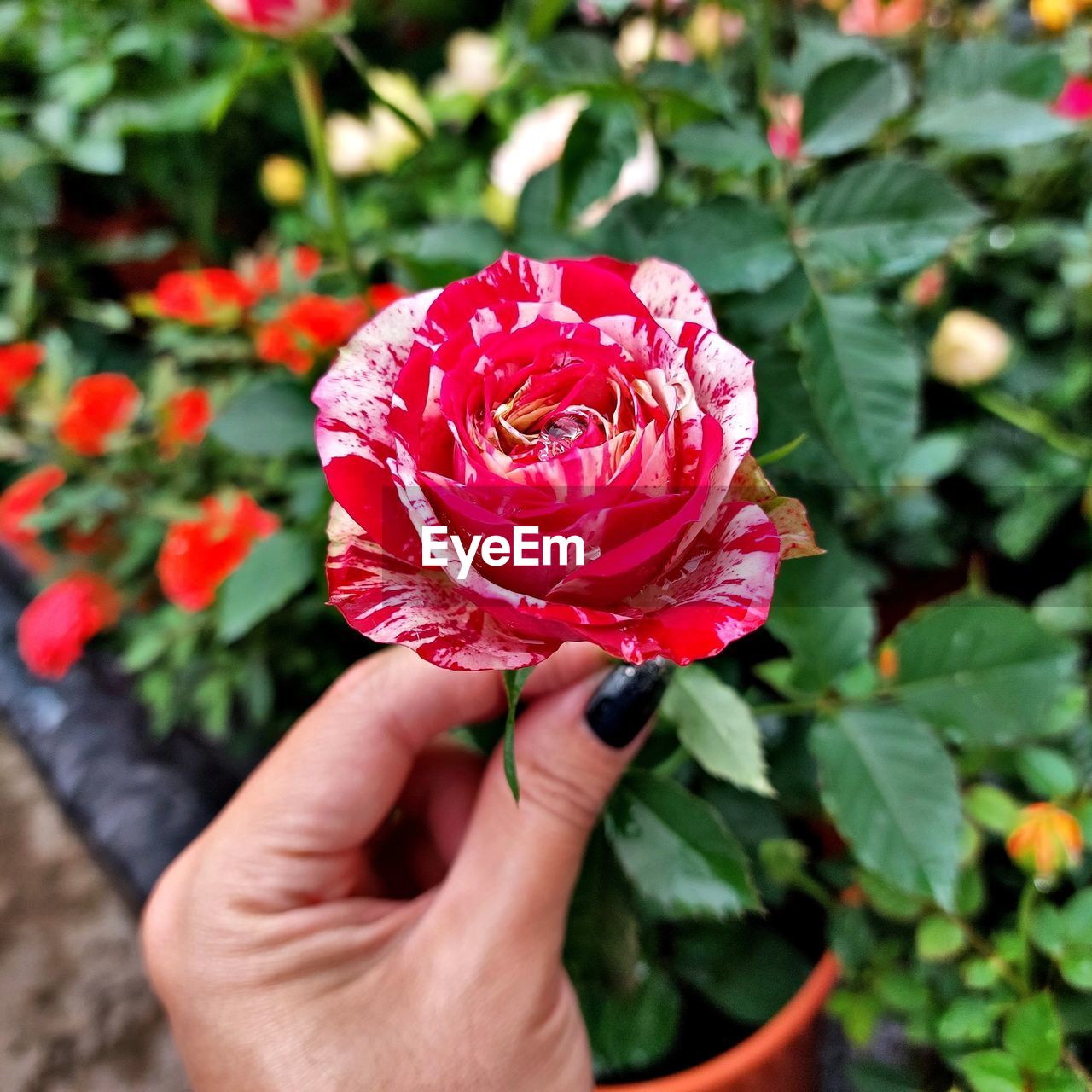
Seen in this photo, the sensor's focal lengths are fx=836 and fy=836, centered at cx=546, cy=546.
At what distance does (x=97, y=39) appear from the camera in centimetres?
73

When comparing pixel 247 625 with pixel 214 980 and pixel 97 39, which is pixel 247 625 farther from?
pixel 97 39

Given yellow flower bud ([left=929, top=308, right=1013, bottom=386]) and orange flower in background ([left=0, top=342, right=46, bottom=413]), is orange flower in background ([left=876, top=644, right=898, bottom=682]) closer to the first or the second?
yellow flower bud ([left=929, top=308, right=1013, bottom=386])

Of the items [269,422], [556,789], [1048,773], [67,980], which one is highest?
[269,422]

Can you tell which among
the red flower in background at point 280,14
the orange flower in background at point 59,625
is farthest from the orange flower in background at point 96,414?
the red flower in background at point 280,14

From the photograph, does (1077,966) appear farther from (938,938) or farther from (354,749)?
(354,749)

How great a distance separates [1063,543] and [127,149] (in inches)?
39.5

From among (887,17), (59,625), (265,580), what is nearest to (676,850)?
(265,580)

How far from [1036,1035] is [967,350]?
0.46 metres

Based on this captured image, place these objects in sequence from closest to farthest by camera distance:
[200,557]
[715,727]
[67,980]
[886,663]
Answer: [715,727]
[886,663]
[200,557]
[67,980]

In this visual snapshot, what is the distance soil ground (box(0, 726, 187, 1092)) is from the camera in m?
0.72

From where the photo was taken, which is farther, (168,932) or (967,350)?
(967,350)

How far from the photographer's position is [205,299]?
667 millimetres

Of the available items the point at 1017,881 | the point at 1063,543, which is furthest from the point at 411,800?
the point at 1063,543

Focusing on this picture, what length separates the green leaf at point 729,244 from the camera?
0.36 m
